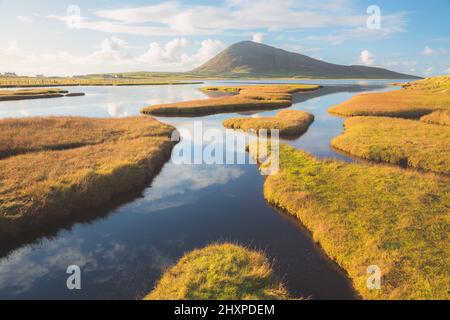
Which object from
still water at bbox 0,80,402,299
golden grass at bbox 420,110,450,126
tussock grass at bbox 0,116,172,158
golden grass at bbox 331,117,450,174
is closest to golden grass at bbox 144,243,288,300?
still water at bbox 0,80,402,299

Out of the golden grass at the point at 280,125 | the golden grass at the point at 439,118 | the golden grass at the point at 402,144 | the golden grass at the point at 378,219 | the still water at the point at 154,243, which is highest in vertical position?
the golden grass at the point at 439,118

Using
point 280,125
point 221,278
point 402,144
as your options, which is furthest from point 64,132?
point 402,144

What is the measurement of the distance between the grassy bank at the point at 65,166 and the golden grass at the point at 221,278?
35.9 feet

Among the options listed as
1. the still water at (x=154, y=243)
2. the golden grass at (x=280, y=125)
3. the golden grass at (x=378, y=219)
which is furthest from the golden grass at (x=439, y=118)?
the still water at (x=154, y=243)

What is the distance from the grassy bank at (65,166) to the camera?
1944cm

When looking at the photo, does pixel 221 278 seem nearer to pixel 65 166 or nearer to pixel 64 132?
pixel 65 166

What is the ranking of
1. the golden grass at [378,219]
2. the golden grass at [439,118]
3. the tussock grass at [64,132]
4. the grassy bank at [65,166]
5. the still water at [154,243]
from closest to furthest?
the golden grass at [378,219] → the still water at [154,243] → the grassy bank at [65,166] → the tussock grass at [64,132] → the golden grass at [439,118]

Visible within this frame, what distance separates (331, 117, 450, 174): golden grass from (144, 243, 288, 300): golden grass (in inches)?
930

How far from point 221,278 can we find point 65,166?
20.6m

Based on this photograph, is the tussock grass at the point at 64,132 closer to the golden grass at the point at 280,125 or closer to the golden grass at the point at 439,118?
the golden grass at the point at 280,125

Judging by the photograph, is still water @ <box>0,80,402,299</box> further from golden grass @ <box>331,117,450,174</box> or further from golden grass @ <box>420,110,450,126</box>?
golden grass @ <box>420,110,450,126</box>

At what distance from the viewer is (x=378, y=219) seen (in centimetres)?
1788
